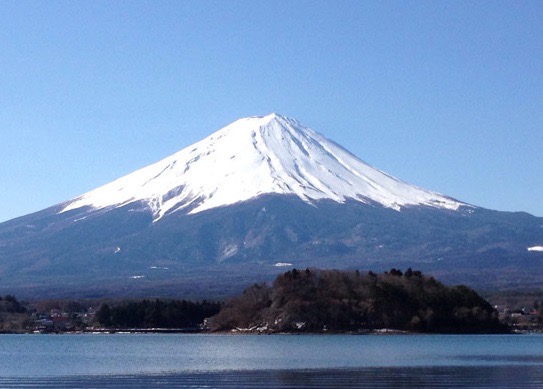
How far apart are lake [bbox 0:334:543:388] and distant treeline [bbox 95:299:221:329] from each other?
56.7 ft

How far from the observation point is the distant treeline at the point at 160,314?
3356 inches

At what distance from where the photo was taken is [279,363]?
144ft

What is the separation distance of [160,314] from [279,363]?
142 ft

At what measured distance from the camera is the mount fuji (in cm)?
16238

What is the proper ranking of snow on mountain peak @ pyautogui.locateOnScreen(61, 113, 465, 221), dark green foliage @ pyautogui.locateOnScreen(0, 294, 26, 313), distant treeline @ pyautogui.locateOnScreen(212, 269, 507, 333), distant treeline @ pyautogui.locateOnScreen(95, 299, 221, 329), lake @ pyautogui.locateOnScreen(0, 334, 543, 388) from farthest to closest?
snow on mountain peak @ pyautogui.locateOnScreen(61, 113, 465, 221) < dark green foliage @ pyautogui.locateOnScreen(0, 294, 26, 313) < distant treeline @ pyautogui.locateOnScreen(95, 299, 221, 329) < distant treeline @ pyautogui.locateOnScreen(212, 269, 507, 333) < lake @ pyautogui.locateOnScreen(0, 334, 543, 388)

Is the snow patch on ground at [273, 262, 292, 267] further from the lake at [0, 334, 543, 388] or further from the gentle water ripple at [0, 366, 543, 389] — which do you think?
the gentle water ripple at [0, 366, 543, 389]

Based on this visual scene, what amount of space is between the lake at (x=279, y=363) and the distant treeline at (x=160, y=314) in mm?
17281

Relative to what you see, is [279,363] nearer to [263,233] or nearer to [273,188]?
[263,233]

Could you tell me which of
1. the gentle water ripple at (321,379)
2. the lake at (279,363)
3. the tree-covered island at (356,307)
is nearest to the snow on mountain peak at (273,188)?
the tree-covered island at (356,307)

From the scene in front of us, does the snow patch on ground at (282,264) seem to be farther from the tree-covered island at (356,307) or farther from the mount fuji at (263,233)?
the tree-covered island at (356,307)

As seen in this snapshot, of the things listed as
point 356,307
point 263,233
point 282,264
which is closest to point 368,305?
point 356,307

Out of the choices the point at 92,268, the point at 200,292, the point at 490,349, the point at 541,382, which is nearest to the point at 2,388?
the point at 541,382

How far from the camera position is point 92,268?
559 ft

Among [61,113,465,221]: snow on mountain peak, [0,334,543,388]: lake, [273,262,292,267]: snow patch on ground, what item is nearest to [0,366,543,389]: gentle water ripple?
[0,334,543,388]: lake
